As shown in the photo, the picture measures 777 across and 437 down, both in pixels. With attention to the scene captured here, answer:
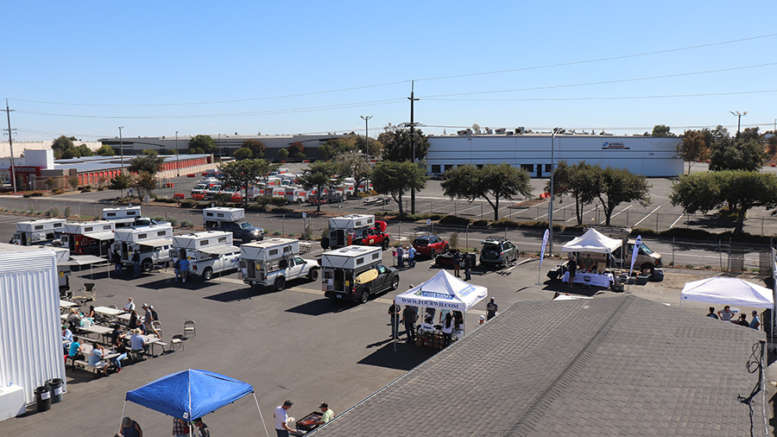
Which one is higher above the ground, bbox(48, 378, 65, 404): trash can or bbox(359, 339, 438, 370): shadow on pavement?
bbox(48, 378, 65, 404): trash can

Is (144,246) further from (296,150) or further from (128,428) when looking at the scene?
(296,150)

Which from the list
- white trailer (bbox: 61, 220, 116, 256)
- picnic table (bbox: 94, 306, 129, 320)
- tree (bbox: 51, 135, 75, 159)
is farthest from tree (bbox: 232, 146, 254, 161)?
picnic table (bbox: 94, 306, 129, 320)

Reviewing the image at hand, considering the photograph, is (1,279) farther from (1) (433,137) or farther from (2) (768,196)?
(1) (433,137)

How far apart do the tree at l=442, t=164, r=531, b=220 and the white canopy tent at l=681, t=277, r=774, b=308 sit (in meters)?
28.1

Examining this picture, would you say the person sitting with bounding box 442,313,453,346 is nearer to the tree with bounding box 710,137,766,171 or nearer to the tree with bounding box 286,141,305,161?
the tree with bounding box 710,137,766,171

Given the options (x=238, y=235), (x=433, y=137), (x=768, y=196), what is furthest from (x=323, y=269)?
(x=433, y=137)

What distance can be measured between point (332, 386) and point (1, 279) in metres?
8.56

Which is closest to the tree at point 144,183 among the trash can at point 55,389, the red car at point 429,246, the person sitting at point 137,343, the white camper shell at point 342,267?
the red car at point 429,246

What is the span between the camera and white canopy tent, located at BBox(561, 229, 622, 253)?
1043 inches

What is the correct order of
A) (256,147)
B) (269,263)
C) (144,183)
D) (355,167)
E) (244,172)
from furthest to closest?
(256,147) → (355,167) → (144,183) → (244,172) → (269,263)

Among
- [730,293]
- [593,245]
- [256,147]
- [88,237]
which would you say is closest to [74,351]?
[88,237]

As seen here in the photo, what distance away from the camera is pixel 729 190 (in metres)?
39.5

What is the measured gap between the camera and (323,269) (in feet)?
79.7

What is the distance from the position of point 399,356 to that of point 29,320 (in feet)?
33.1
